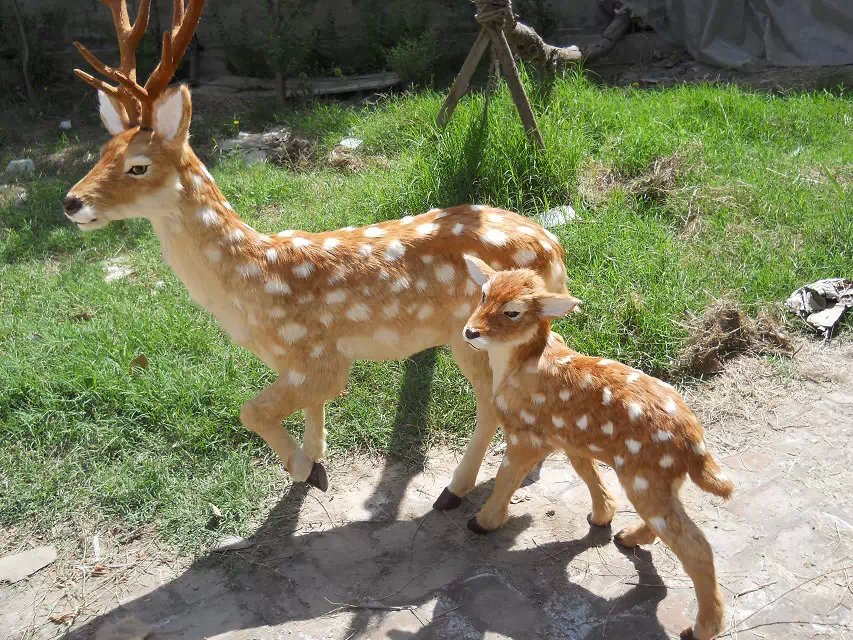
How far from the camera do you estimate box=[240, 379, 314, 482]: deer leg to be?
11.1 feet

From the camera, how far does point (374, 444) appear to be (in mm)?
4203

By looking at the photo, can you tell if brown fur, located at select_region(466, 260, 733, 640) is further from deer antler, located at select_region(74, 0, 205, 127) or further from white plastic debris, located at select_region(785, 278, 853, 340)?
white plastic debris, located at select_region(785, 278, 853, 340)

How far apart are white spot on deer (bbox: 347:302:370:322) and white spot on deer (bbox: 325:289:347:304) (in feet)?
0.18

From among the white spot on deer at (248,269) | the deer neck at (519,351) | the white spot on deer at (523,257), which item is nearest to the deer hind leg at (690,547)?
the deer neck at (519,351)

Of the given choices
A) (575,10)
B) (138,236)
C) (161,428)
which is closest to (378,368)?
(161,428)

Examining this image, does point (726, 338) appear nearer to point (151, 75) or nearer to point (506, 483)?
point (506, 483)

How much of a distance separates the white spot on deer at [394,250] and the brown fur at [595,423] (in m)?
0.41

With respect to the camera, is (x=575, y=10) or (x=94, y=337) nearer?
(x=94, y=337)

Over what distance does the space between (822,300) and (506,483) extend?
262cm

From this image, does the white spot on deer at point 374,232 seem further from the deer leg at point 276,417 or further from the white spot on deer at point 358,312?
the deer leg at point 276,417

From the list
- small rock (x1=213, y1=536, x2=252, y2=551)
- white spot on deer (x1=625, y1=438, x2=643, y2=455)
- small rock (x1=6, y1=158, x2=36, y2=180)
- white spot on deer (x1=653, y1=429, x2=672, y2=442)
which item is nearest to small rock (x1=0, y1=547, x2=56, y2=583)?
small rock (x1=213, y1=536, x2=252, y2=551)

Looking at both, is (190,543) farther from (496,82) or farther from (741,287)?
(496,82)

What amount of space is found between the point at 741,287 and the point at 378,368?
7.36 ft

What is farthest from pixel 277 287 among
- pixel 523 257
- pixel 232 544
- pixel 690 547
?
pixel 690 547
